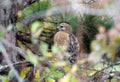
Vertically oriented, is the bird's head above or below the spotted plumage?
above

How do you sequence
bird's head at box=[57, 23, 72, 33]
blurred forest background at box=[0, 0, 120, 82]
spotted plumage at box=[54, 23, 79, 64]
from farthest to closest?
bird's head at box=[57, 23, 72, 33] < spotted plumage at box=[54, 23, 79, 64] < blurred forest background at box=[0, 0, 120, 82]

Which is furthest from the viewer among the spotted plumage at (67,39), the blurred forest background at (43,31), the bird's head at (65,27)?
the bird's head at (65,27)

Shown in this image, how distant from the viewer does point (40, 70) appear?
134 inches

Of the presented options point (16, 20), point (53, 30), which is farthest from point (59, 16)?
point (16, 20)

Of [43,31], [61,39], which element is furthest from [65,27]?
[43,31]

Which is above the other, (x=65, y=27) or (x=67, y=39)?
(x=65, y=27)

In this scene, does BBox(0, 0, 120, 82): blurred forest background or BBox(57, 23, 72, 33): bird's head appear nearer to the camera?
BBox(0, 0, 120, 82): blurred forest background

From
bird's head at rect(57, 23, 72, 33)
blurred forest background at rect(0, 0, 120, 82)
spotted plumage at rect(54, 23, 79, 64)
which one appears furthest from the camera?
bird's head at rect(57, 23, 72, 33)

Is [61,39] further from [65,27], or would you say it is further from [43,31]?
[43,31]

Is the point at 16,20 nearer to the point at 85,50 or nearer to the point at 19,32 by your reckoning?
the point at 19,32

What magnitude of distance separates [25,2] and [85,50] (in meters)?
0.92

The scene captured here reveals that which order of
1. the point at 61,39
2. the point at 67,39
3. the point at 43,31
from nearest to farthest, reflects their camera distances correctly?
the point at 43,31 < the point at 61,39 < the point at 67,39

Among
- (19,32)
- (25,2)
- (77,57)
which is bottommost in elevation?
(77,57)

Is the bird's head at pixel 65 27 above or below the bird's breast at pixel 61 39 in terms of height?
above
